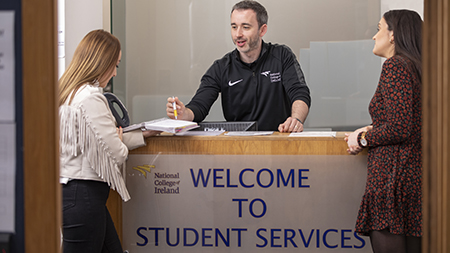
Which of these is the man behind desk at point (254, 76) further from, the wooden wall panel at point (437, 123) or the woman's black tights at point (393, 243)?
the wooden wall panel at point (437, 123)

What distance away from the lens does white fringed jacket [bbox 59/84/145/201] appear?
1729 millimetres

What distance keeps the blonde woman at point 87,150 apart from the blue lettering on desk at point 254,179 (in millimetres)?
444

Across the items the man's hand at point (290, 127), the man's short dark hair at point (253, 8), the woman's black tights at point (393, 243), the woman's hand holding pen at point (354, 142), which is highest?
the man's short dark hair at point (253, 8)

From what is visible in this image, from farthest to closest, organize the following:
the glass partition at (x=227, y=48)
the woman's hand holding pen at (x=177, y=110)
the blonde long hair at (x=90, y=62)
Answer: the glass partition at (x=227, y=48) < the woman's hand holding pen at (x=177, y=110) < the blonde long hair at (x=90, y=62)

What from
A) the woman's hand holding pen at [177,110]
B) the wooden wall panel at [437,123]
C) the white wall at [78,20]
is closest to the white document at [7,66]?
the wooden wall panel at [437,123]

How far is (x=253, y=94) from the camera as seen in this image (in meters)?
3.17

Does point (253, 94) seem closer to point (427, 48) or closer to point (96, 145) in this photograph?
point (96, 145)

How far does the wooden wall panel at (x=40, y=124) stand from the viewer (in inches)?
34.8

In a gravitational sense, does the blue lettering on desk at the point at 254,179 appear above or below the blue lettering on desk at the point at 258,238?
above

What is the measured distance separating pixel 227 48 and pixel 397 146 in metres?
2.46

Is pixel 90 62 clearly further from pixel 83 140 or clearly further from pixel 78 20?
pixel 78 20

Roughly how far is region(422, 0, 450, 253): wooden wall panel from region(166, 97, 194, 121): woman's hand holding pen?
180 cm

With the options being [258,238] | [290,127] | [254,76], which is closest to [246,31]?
[254,76]

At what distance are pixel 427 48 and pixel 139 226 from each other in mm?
1708
